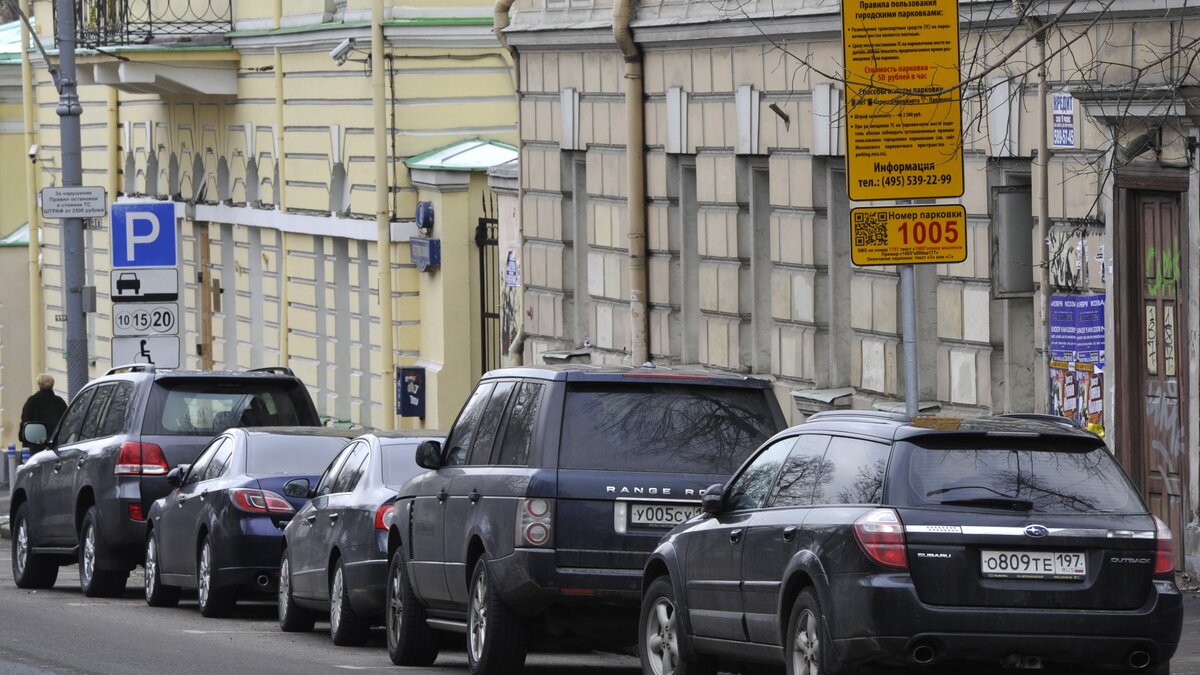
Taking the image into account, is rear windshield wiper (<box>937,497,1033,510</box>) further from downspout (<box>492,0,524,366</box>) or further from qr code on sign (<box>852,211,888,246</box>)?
downspout (<box>492,0,524,366</box>)

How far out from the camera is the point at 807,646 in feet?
33.6

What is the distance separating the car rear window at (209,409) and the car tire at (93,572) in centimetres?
91

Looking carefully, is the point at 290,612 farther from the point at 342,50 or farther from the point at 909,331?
the point at 342,50

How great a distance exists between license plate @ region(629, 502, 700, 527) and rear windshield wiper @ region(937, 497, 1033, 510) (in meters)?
2.48

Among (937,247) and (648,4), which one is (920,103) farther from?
(648,4)

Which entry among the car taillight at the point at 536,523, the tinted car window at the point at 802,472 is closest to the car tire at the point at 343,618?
the car taillight at the point at 536,523

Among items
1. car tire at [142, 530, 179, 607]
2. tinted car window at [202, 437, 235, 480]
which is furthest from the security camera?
tinted car window at [202, 437, 235, 480]

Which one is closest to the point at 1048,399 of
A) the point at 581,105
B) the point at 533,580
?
the point at 533,580

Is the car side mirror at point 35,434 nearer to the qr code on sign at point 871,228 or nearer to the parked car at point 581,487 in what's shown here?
the parked car at point 581,487

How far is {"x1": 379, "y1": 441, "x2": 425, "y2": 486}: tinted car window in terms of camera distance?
15312mm

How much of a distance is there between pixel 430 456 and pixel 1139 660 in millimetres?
4834

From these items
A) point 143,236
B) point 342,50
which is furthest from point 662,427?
point 342,50

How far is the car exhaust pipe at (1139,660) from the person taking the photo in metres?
9.97

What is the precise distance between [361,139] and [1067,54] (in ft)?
46.9
